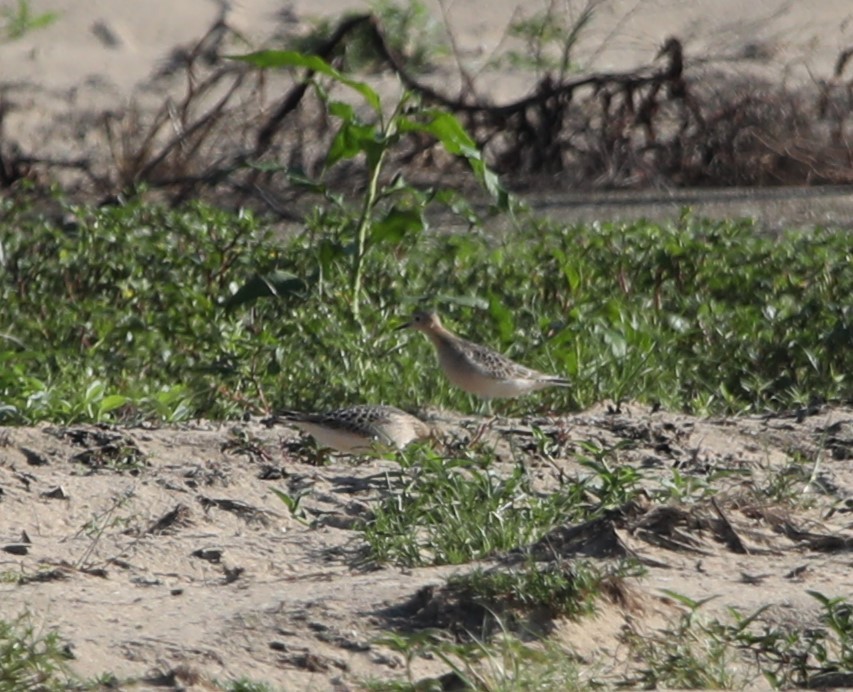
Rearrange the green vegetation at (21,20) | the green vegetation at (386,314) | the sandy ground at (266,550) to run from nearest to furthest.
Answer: the sandy ground at (266,550)
the green vegetation at (386,314)
the green vegetation at (21,20)

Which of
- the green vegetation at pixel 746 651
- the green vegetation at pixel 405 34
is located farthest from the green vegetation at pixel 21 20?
the green vegetation at pixel 746 651

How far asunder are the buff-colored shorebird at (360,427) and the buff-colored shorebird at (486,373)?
63 centimetres

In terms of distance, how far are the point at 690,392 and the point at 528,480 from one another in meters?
2.20

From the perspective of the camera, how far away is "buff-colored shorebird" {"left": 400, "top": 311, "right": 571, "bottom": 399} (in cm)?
729

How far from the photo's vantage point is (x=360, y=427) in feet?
21.1

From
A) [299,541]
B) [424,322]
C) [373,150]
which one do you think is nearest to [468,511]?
[299,541]

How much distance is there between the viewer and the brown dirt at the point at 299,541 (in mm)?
4621

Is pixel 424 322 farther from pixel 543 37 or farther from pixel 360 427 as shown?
pixel 543 37

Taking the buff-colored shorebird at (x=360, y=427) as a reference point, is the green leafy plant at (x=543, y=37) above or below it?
above

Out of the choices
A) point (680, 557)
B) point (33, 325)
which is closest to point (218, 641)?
point (680, 557)

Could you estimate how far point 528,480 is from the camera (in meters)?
5.81

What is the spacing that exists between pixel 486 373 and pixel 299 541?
1.79 metres

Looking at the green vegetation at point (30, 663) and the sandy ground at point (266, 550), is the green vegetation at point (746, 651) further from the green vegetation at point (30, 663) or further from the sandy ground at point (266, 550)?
the green vegetation at point (30, 663)

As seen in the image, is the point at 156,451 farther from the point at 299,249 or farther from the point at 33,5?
the point at 33,5
